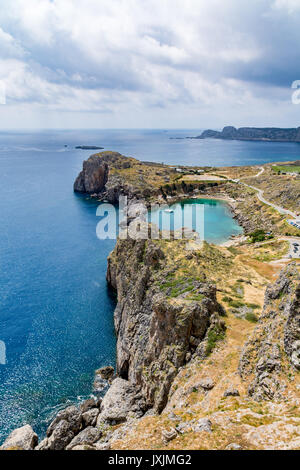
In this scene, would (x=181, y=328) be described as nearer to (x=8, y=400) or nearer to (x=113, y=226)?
(x=8, y=400)

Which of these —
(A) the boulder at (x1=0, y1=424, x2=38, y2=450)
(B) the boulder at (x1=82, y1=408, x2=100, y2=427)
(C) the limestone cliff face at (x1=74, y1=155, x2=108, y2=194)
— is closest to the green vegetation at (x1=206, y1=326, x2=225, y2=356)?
(B) the boulder at (x1=82, y1=408, x2=100, y2=427)

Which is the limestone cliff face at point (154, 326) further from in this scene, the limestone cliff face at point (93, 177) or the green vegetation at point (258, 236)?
the limestone cliff face at point (93, 177)

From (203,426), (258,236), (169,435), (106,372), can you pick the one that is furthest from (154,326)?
(258,236)

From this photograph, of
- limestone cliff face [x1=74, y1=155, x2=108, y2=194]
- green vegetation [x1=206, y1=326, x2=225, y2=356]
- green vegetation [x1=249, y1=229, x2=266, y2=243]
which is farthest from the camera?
limestone cliff face [x1=74, y1=155, x2=108, y2=194]

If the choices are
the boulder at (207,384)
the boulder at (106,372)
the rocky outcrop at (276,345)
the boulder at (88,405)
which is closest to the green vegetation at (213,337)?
the boulder at (207,384)

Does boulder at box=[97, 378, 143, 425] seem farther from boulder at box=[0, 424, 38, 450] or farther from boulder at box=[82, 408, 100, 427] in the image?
boulder at box=[0, 424, 38, 450]

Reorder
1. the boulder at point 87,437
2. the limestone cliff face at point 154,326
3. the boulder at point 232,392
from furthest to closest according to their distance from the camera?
1. the limestone cliff face at point 154,326
2. the boulder at point 87,437
3. the boulder at point 232,392
